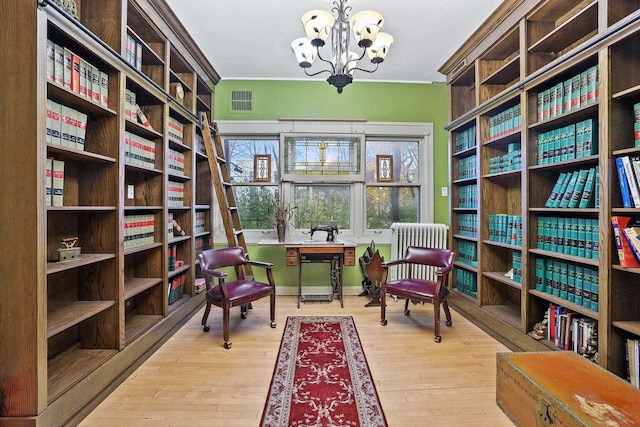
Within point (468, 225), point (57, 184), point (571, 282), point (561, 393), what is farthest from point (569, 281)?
point (57, 184)

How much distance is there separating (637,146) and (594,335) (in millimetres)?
1201

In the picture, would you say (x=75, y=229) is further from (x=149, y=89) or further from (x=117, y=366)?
(x=149, y=89)

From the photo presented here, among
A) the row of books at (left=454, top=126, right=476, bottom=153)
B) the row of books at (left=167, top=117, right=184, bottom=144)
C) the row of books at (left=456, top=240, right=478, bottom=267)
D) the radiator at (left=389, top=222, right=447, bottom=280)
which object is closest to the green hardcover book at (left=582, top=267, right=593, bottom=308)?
the row of books at (left=456, top=240, right=478, bottom=267)

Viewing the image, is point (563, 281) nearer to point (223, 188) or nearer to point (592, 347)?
point (592, 347)

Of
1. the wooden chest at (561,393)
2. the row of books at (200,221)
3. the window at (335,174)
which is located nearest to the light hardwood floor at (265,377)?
the wooden chest at (561,393)

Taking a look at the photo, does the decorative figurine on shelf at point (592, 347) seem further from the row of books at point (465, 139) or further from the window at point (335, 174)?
the window at point (335, 174)

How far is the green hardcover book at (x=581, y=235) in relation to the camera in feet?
6.64

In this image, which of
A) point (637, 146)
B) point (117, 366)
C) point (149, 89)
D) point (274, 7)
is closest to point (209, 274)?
point (117, 366)

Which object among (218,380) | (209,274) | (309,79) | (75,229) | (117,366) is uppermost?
(309,79)

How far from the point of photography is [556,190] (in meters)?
2.26

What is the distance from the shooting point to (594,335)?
1968 millimetres

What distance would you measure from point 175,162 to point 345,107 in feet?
7.59

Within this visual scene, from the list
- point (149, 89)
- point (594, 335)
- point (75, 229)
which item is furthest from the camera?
point (149, 89)

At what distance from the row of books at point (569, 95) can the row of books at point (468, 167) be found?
2.81 ft
